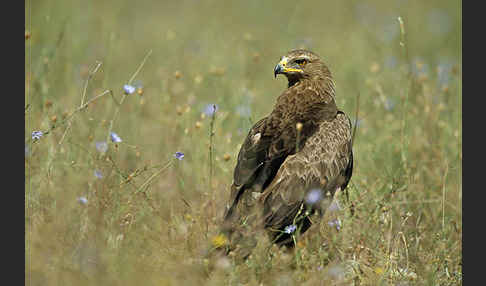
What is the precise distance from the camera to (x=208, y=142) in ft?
19.2

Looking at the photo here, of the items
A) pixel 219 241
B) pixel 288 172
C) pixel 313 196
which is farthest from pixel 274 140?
pixel 219 241

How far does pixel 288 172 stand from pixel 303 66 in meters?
1.09

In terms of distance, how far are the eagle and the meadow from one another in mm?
157

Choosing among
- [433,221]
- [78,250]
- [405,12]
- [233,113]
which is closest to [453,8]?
[405,12]

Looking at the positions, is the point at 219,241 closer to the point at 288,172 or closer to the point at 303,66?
the point at 288,172

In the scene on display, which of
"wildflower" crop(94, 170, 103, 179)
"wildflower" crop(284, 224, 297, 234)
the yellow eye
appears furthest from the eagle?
"wildflower" crop(94, 170, 103, 179)

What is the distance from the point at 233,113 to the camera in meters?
6.65

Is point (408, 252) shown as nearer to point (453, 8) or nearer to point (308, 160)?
point (308, 160)

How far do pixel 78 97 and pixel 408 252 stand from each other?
12.0 ft

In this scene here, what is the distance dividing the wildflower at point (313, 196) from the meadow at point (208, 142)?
203 mm

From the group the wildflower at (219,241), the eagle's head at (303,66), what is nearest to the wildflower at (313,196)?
the wildflower at (219,241)

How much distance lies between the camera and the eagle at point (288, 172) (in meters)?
4.27

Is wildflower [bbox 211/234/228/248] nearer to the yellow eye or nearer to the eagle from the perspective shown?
the eagle

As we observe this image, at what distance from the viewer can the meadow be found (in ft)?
12.5
